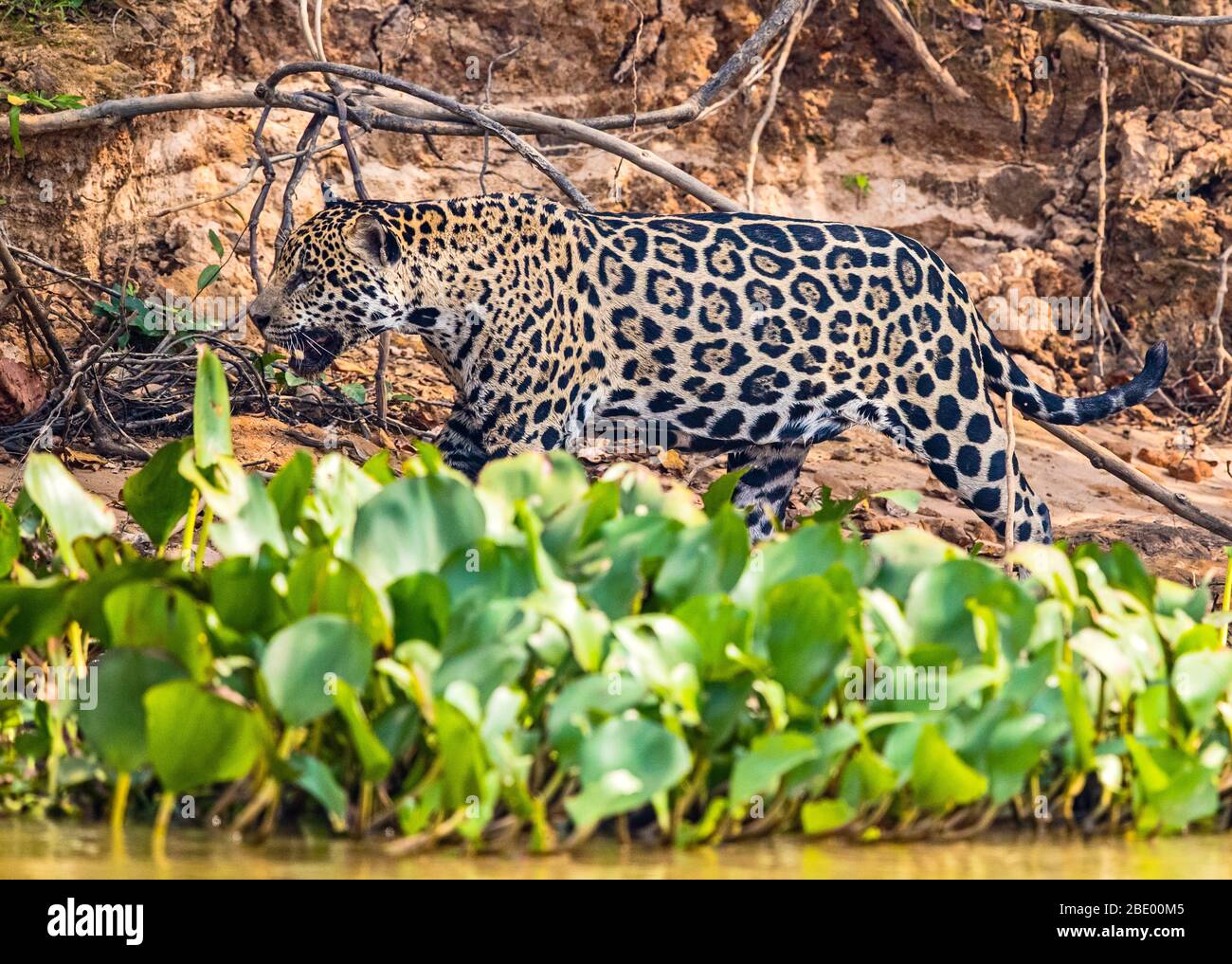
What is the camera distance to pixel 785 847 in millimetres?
4941

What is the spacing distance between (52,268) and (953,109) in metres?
6.38

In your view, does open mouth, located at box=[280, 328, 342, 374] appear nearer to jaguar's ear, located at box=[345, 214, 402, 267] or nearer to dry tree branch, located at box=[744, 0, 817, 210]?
jaguar's ear, located at box=[345, 214, 402, 267]

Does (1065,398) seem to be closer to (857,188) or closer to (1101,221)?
(1101,221)

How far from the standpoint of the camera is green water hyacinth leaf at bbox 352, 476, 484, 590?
202 inches

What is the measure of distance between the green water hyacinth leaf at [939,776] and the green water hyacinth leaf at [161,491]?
263 centimetres

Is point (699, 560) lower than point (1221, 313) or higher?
lower

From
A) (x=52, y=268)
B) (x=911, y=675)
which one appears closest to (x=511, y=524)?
(x=911, y=675)

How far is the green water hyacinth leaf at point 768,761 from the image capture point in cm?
475

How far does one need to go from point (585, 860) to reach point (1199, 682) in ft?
6.54

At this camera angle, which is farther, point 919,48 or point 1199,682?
point 919,48

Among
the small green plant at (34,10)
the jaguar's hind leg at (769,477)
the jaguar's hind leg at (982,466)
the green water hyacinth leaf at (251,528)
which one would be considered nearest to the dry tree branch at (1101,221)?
the jaguar's hind leg at (982,466)

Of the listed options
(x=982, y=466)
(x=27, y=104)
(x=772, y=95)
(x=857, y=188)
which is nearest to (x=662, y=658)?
(x=982, y=466)

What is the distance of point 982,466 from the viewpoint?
8.16 meters
